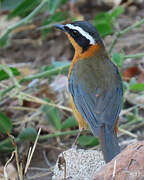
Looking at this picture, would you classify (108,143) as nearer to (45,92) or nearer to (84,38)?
(84,38)

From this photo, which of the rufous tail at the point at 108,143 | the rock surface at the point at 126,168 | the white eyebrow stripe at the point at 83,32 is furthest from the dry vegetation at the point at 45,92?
the rock surface at the point at 126,168

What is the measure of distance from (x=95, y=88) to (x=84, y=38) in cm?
77

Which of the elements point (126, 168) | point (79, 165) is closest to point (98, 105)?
point (79, 165)

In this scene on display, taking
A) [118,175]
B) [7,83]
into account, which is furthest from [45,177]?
[7,83]

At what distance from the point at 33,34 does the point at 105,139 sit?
4.82 metres

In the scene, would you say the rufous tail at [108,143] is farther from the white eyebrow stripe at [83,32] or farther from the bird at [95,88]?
the white eyebrow stripe at [83,32]

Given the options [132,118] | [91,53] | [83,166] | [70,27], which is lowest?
[132,118]

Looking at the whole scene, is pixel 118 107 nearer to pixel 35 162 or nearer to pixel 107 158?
pixel 107 158

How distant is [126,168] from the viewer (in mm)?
3162

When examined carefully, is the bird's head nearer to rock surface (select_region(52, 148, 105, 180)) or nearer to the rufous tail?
the rufous tail

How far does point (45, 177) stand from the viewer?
4.88m

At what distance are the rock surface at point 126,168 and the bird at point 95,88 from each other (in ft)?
1.95

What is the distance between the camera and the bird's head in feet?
16.9

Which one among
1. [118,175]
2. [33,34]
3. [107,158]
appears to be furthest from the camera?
[33,34]
